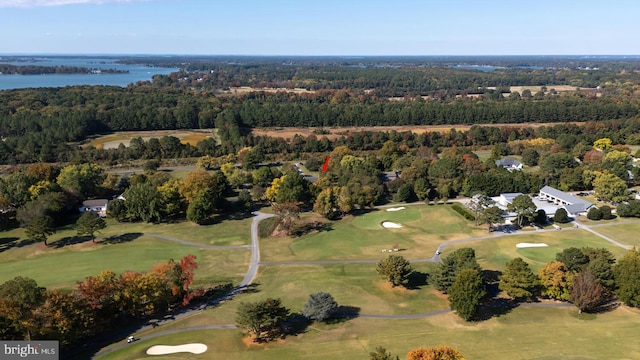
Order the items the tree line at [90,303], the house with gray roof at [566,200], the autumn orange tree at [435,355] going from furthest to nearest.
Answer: the house with gray roof at [566,200], the tree line at [90,303], the autumn orange tree at [435,355]

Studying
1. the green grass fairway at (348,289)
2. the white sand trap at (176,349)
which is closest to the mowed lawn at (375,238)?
the green grass fairway at (348,289)

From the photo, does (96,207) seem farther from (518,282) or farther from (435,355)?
(518,282)

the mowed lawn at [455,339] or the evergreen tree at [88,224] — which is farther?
the evergreen tree at [88,224]

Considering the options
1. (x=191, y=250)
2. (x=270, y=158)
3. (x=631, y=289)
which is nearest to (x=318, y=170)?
(x=270, y=158)

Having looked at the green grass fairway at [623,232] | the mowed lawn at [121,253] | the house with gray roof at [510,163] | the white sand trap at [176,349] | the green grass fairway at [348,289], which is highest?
the house with gray roof at [510,163]

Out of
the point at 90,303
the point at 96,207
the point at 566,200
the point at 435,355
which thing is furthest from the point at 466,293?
the point at 96,207

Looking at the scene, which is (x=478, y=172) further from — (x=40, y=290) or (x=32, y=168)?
(x=32, y=168)

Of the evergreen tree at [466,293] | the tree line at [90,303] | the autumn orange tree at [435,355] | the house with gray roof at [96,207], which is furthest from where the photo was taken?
the house with gray roof at [96,207]

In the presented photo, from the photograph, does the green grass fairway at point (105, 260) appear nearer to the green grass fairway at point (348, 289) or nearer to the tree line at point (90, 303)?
the green grass fairway at point (348, 289)
